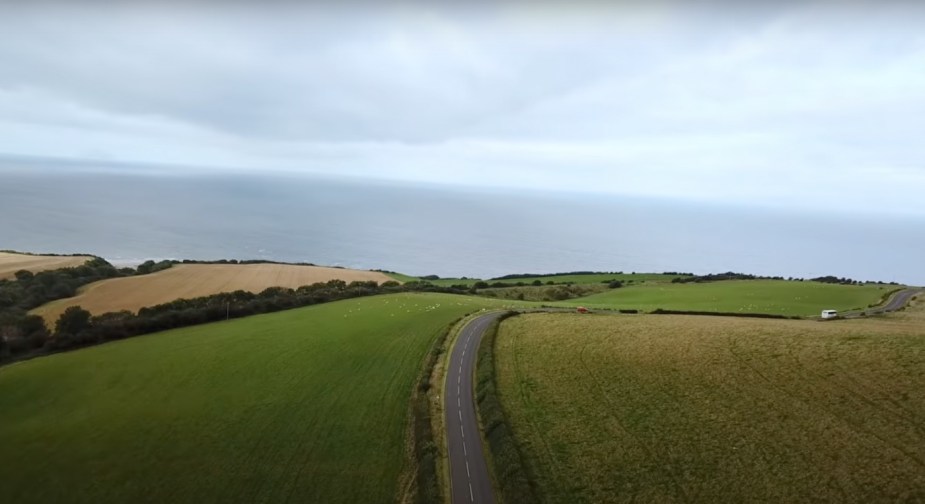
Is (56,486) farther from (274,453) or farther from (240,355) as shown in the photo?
(240,355)

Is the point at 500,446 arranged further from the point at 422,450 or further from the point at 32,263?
the point at 32,263

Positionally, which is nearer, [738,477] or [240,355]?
[738,477]

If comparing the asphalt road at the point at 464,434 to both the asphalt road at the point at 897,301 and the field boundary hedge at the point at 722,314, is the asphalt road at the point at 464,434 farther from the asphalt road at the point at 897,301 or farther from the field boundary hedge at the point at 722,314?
the asphalt road at the point at 897,301

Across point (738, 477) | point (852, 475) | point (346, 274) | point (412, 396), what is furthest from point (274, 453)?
point (346, 274)

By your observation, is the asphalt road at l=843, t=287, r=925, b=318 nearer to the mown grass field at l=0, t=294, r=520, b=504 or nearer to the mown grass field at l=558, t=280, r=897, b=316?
the mown grass field at l=558, t=280, r=897, b=316

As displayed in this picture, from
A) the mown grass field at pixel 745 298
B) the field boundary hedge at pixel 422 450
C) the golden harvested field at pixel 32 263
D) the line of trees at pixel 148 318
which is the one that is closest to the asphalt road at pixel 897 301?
the mown grass field at pixel 745 298
